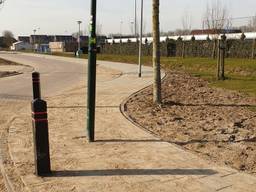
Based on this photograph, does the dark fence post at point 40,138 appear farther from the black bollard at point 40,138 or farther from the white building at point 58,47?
the white building at point 58,47

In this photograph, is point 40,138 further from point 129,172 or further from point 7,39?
point 7,39

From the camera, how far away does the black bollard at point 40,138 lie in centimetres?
634

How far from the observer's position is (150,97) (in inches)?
574

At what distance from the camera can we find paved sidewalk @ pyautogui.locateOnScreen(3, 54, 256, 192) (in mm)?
5871

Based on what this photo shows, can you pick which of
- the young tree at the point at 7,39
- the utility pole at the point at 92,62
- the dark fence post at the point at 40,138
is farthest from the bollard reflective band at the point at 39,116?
the young tree at the point at 7,39

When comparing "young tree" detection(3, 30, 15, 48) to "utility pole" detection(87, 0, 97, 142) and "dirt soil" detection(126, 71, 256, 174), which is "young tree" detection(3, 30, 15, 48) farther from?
"utility pole" detection(87, 0, 97, 142)

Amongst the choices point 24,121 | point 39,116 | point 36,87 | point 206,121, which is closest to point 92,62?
point 36,87

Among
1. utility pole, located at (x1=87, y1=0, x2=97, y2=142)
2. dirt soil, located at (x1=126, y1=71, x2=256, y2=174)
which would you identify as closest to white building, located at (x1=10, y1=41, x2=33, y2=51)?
dirt soil, located at (x1=126, y1=71, x2=256, y2=174)

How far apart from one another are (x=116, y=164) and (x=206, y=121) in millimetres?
4032

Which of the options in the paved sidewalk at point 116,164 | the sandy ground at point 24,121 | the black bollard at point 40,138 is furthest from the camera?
the sandy ground at point 24,121

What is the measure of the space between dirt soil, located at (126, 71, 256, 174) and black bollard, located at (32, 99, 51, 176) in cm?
264

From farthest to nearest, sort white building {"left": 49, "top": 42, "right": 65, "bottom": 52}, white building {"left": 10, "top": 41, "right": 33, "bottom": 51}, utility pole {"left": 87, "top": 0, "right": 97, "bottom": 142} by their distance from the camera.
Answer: white building {"left": 10, "top": 41, "right": 33, "bottom": 51} < white building {"left": 49, "top": 42, "right": 65, "bottom": 52} < utility pole {"left": 87, "top": 0, "right": 97, "bottom": 142}

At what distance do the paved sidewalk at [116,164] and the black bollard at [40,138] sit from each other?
0.53 feet

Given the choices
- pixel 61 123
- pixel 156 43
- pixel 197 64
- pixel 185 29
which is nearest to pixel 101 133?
pixel 61 123
